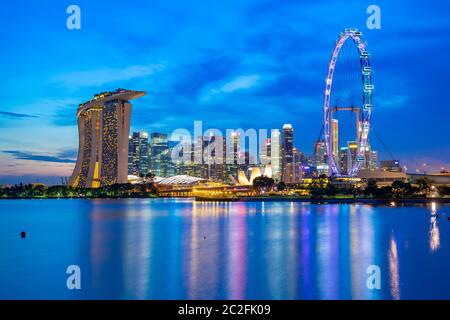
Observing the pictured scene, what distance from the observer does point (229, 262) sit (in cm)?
2495

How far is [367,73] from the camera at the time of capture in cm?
7619

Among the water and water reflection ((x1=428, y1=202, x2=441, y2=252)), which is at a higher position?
water reflection ((x1=428, y1=202, x2=441, y2=252))

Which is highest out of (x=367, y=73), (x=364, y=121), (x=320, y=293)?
(x=367, y=73)

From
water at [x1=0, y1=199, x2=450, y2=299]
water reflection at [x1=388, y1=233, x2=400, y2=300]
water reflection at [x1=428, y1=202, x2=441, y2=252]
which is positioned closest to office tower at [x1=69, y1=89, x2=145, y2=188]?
water at [x1=0, y1=199, x2=450, y2=299]

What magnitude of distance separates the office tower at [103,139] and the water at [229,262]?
312ft

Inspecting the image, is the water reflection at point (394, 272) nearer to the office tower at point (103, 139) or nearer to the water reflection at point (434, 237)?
the water reflection at point (434, 237)

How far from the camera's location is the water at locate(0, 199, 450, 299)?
18.9 m

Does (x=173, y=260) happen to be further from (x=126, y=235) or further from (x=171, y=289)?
(x=126, y=235)

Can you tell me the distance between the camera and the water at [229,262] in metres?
18.9

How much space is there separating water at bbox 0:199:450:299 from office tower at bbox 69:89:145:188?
312ft

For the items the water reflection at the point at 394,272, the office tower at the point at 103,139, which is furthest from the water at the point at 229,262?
the office tower at the point at 103,139

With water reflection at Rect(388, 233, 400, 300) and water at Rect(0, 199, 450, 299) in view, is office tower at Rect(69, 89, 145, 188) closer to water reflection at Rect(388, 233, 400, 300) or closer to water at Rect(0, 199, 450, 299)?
water at Rect(0, 199, 450, 299)
